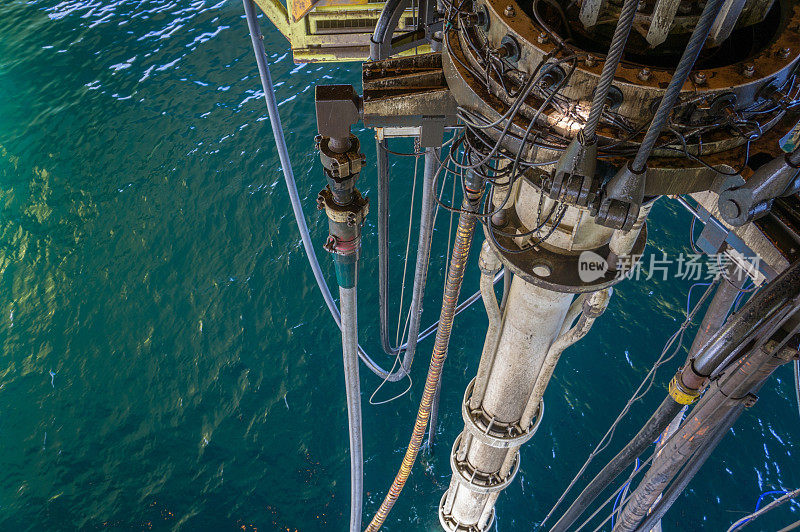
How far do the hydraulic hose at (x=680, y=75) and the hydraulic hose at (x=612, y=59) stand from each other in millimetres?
267

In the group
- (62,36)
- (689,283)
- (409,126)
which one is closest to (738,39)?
(409,126)

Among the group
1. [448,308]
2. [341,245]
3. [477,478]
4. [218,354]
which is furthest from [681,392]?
[218,354]

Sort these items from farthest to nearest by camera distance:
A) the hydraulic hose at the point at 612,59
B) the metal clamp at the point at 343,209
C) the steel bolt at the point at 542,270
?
the metal clamp at the point at 343,209 < the steel bolt at the point at 542,270 < the hydraulic hose at the point at 612,59

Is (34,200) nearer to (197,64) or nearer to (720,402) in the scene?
(197,64)

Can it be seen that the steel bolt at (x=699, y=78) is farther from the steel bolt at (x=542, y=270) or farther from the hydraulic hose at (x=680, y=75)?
the steel bolt at (x=542, y=270)

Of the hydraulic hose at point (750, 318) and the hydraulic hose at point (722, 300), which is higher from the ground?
the hydraulic hose at point (750, 318)

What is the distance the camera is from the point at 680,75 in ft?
9.60

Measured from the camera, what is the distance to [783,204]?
12.5ft

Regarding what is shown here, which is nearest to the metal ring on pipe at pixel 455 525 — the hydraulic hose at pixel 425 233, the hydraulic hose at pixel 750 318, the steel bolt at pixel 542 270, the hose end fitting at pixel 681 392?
the hydraulic hose at pixel 425 233

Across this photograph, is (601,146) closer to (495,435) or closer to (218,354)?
(495,435)

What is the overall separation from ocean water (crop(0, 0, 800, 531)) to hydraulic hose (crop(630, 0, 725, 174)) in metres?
9.43

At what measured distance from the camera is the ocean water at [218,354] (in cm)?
1145

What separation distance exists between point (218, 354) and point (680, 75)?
10903 millimetres

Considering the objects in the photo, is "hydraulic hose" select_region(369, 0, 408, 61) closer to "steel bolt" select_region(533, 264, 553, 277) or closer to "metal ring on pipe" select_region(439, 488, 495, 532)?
"steel bolt" select_region(533, 264, 553, 277)
